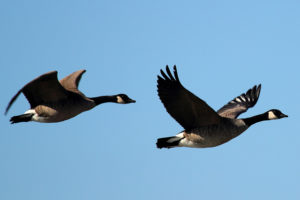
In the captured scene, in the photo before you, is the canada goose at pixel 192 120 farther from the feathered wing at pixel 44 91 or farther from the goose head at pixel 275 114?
the feathered wing at pixel 44 91

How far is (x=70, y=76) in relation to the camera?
50.5 feet

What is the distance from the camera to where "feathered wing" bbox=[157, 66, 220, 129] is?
10.6m

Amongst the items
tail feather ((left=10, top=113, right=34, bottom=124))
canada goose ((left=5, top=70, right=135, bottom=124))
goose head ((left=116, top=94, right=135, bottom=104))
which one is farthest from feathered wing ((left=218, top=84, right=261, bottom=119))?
tail feather ((left=10, top=113, right=34, bottom=124))

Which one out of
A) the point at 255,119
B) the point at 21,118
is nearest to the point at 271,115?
the point at 255,119

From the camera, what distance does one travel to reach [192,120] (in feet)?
37.1

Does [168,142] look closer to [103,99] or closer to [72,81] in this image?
[103,99]

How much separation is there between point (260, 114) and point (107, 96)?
4208mm

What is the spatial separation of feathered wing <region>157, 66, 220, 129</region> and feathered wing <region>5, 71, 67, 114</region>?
273 cm

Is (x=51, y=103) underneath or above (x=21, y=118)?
above

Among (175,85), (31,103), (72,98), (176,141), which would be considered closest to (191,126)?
(176,141)

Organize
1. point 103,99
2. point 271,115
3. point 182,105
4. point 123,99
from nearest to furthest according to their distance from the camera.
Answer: point 182,105 < point 271,115 < point 103,99 < point 123,99

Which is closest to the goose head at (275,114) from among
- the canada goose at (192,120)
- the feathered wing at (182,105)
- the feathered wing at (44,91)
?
the canada goose at (192,120)

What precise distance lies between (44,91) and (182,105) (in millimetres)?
3613

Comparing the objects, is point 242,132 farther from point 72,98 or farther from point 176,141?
point 72,98
